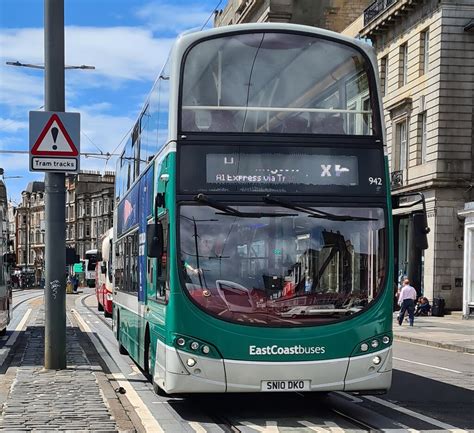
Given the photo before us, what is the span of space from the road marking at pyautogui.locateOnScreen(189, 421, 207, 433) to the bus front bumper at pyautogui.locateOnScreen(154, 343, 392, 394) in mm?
395

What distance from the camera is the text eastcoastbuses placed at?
8.49 metres

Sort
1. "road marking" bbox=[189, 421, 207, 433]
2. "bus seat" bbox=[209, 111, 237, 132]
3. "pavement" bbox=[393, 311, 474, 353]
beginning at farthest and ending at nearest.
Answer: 1. "pavement" bbox=[393, 311, 474, 353]
2. "bus seat" bbox=[209, 111, 237, 132]
3. "road marking" bbox=[189, 421, 207, 433]

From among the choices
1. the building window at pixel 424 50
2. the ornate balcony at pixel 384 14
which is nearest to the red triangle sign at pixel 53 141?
the building window at pixel 424 50

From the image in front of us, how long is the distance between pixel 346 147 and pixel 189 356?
2.87 meters

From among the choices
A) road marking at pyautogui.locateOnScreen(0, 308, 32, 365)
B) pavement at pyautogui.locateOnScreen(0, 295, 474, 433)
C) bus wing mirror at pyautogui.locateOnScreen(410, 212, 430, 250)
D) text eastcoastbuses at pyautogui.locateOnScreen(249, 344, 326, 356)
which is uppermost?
bus wing mirror at pyautogui.locateOnScreen(410, 212, 430, 250)

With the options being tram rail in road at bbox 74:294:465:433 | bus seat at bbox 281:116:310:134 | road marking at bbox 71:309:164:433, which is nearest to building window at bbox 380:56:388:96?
road marking at bbox 71:309:164:433

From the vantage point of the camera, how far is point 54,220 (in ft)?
38.9

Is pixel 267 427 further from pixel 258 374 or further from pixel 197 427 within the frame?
pixel 197 427

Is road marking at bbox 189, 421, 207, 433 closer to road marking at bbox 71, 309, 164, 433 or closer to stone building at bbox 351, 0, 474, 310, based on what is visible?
road marking at bbox 71, 309, 164, 433

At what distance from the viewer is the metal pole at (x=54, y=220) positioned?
1178cm

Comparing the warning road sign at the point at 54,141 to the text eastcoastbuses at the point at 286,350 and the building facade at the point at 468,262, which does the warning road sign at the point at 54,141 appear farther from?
the building facade at the point at 468,262

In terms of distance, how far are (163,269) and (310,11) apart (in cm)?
5354

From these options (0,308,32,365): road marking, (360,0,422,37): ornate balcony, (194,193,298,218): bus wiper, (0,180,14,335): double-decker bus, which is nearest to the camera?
(194,193,298,218): bus wiper

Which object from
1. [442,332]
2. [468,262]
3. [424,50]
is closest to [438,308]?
[468,262]
